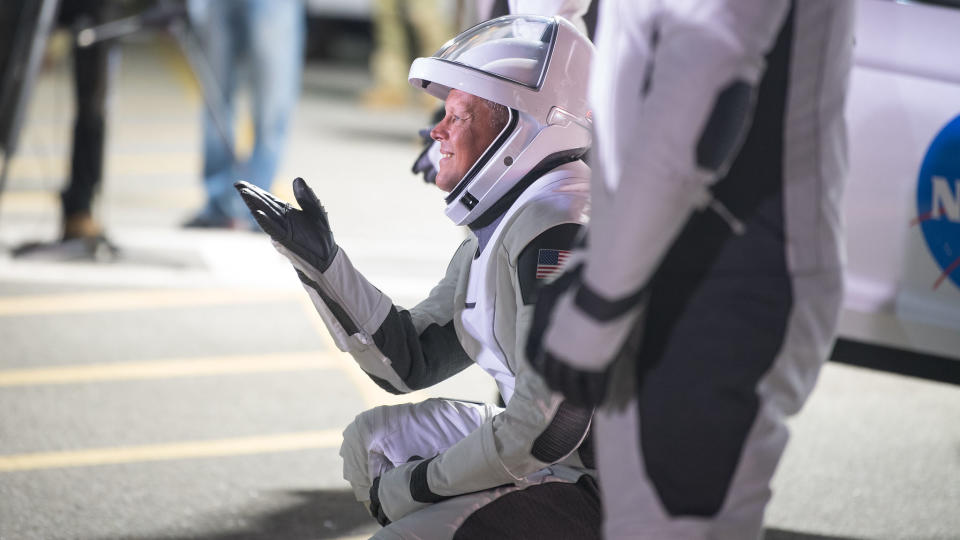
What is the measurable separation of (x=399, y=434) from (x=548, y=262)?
2.20ft

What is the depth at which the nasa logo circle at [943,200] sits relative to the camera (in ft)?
10.6

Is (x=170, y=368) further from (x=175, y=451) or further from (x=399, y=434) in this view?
(x=399, y=434)

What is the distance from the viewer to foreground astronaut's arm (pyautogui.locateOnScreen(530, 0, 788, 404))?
6.00ft

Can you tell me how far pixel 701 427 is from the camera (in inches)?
78.1

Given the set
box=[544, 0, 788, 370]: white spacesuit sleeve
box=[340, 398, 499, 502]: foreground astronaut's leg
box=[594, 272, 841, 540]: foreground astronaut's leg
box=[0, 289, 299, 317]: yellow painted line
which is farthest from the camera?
box=[0, 289, 299, 317]: yellow painted line

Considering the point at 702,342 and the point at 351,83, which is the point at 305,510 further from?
the point at 351,83

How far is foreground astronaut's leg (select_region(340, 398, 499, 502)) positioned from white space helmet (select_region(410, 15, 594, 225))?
0.52 m

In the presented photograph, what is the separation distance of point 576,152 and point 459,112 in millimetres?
285

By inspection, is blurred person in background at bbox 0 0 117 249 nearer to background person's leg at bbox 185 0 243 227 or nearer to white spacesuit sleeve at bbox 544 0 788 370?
background person's leg at bbox 185 0 243 227

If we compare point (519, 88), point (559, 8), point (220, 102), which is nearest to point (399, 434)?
point (519, 88)

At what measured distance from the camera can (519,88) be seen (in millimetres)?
2613

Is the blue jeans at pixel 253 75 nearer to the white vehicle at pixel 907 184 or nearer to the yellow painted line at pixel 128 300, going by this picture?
the yellow painted line at pixel 128 300

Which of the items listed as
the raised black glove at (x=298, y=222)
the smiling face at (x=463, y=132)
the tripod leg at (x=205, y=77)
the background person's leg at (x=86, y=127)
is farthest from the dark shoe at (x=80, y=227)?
the smiling face at (x=463, y=132)

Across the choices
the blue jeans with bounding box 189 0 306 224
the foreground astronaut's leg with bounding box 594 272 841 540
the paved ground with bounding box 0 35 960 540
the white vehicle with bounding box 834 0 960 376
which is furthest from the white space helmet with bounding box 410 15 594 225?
the blue jeans with bounding box 189 0 306 224
